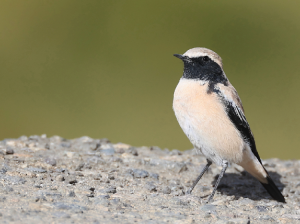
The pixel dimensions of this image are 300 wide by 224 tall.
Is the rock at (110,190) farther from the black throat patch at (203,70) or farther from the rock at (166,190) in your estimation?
the black throat patch at (203,70)

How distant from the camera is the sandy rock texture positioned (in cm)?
363

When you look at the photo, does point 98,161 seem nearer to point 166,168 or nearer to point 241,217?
point 166,168

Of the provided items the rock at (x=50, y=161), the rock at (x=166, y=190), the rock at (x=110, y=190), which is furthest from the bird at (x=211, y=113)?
the rock at (x=50, y=161)

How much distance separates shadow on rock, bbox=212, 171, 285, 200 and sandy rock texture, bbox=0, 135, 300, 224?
0.6 inches

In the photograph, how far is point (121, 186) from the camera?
15.8ft

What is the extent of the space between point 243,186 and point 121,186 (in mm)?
2137

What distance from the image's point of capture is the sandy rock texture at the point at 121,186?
363 cm

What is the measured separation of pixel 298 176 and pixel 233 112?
2413 mm

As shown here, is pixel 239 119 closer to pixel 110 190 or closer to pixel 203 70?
pixel 203 70

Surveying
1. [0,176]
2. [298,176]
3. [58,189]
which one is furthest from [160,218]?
[298,176]

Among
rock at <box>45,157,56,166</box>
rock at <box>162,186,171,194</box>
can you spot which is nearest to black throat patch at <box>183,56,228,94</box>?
rock at <box>162,186,171,194</box>

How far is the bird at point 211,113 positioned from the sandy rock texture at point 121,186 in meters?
0.52

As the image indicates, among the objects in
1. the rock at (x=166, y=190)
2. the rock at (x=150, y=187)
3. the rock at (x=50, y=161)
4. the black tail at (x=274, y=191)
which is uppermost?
the rock at (x=50, y=161)

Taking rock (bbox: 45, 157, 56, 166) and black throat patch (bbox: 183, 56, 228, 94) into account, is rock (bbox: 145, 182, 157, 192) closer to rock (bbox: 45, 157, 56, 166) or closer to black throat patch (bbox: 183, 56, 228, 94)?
rock (bbox: 45, 157, 56, 166)
